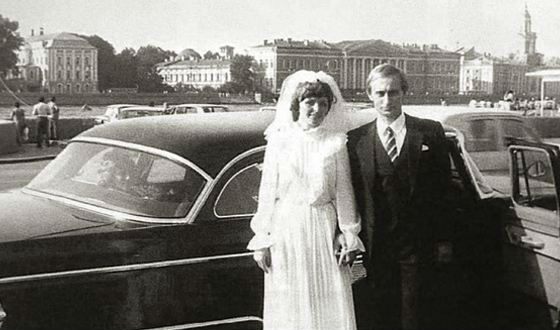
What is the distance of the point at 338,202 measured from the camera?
321 centimetres

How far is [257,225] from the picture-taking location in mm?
3229

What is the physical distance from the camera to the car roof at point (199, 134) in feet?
11.7

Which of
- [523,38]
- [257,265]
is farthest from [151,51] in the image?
[257,265]

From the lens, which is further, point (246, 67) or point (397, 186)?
point (246, 67)

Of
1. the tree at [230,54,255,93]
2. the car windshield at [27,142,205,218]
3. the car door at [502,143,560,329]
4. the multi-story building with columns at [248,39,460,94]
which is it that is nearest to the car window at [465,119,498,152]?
the multi-story building with columns at [248,39,460,94]

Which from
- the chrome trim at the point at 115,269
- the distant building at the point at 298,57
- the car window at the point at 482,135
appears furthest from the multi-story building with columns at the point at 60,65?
the chrome trim at the point at 115,269

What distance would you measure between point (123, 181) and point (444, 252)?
1.64 metres

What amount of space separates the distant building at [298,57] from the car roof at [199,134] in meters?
6.61

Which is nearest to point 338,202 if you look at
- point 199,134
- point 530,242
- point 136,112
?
point 199,134

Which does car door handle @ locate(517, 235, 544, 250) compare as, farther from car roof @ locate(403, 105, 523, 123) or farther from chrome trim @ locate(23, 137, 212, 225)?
car roof @ locate(403, 105, 523, 123)

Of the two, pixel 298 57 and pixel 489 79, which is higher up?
pixel 489 79

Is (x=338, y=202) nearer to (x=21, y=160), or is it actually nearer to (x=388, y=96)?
(x=388, y=96)

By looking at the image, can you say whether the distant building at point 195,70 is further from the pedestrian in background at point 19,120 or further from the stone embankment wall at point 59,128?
the pedestrian in background at point 19,120

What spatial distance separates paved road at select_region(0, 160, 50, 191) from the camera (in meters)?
12.4
